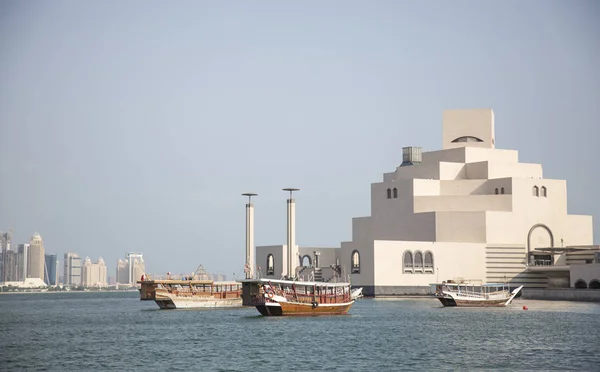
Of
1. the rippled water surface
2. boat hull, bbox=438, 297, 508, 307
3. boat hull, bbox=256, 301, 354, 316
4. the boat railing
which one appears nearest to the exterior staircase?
boat hull, bbox=438, 297, 508, 307

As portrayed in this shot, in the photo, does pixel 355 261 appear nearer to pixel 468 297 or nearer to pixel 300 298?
pixel 468 297

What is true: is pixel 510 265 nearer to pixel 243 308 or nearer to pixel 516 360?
pixel 243 308

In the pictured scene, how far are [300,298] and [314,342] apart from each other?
58.0ft

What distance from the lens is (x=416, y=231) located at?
10706 centimetres

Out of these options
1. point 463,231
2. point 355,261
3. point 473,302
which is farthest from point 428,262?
point 473,302

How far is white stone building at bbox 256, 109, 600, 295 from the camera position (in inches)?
4033

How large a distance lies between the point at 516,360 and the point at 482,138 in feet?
241

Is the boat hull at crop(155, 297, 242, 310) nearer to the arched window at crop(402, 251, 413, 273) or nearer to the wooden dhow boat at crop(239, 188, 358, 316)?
the wooden dhow boat at crop(239, 188, 358, 316)

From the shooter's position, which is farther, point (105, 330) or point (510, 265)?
point (510, 265)

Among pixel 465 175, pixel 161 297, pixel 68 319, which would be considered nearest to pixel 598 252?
pixel 465 175

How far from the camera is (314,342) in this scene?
52.3 metres

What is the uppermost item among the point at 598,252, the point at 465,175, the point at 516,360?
the point at 465,175

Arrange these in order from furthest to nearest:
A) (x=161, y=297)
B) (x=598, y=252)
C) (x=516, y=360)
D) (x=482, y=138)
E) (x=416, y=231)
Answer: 1. (x=482, y=138)
2. (x=416, y=231)
3. (x=598, y=252)
4. (x=161, y=297)
5. (x=516, y=360)

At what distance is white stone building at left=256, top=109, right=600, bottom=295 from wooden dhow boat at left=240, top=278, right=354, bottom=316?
92.8 ft
